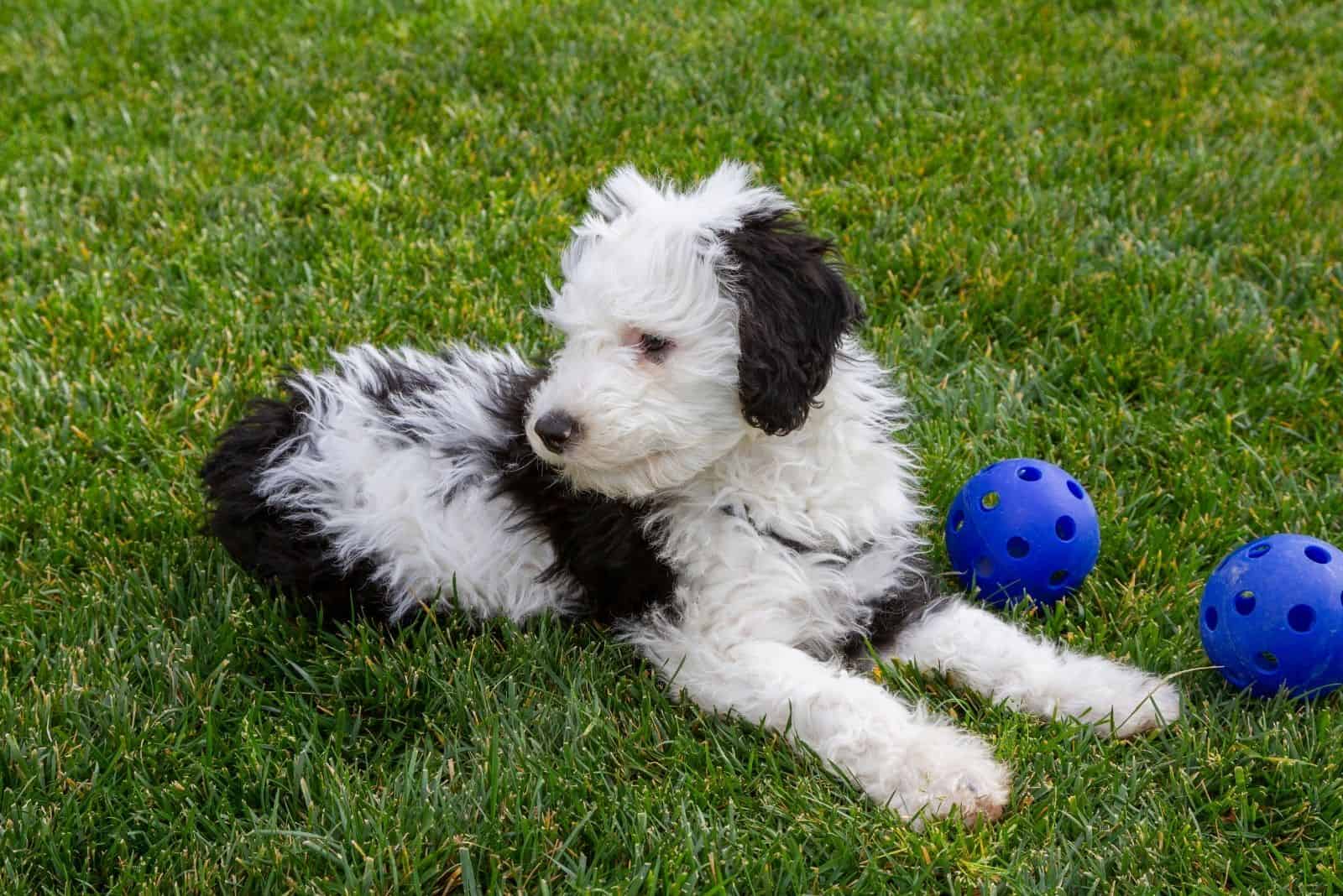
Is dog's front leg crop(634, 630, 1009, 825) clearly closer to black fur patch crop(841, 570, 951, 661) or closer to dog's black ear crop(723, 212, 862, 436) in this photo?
black fur patch crop(841, 570, 951, 661)

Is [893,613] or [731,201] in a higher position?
[731,201]

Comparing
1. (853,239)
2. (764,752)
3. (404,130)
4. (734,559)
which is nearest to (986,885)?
(764,752)

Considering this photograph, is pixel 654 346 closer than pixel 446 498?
Yes

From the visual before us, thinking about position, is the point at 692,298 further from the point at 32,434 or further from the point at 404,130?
the point at 404,130

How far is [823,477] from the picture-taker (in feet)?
10.5

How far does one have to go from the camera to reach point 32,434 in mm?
4398

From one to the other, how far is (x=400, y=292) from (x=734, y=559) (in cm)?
248

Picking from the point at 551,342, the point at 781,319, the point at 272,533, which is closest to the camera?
the point at 781,319

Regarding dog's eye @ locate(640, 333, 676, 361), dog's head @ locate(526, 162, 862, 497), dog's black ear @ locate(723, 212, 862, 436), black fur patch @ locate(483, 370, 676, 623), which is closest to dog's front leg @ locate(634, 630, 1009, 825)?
black fur patch @ locate(483, 370, 676, 623)

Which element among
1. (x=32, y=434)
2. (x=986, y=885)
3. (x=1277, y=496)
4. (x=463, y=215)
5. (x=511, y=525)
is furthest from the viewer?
(x=463, y=215)

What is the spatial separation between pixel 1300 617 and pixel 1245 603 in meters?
0.12

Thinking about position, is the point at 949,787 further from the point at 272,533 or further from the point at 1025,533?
the point at 272,533

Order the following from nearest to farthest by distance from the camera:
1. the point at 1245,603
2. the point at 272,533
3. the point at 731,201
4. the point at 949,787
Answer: the point at 949,787
the point at 731,201
the point at 1245,603
the point at 272,533

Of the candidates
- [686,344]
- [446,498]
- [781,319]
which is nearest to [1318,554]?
[781,319]
